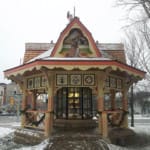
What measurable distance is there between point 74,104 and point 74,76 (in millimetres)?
3673

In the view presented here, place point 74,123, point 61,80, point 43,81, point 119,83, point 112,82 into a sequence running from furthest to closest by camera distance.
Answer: point 74,123 → point 119,83 → point 112,82 → point 43,81 → point 61,80

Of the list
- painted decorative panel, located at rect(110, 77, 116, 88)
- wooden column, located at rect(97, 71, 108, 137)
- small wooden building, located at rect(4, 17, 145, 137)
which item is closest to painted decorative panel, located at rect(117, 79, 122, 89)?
small wooden building, located at rect(4, 17, 145, 137)

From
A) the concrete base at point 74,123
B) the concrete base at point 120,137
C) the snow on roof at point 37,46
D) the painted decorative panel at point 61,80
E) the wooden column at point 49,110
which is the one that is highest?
the snow on roof at point 37,46

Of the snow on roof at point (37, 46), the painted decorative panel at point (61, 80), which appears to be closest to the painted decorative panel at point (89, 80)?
the painted decorative panel at point (61, 80)

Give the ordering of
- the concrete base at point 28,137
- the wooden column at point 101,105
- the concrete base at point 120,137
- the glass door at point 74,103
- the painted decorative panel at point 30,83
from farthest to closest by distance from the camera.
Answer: the glass door at point 74,103 → the painted decorative panel at point 30,83 → the concrete base at point 120,137 → the wooden column at point 101,105 → the concrete base at point 28,137

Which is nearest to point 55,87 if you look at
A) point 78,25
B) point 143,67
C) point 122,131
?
point 78,25

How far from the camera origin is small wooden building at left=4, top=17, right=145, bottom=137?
12391 millimetres

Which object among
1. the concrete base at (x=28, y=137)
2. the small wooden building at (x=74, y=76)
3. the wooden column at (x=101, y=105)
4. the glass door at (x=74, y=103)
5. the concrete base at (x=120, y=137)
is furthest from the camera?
the glass door at (x=74, y=103)

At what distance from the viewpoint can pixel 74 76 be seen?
13305mm

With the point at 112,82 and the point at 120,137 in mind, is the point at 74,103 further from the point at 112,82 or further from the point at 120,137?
the point at 120,137

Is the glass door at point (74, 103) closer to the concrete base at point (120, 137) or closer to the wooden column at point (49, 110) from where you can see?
the concrete base at point (120, 137)

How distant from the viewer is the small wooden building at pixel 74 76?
1239 centimetres

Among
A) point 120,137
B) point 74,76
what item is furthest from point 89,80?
point 120,137

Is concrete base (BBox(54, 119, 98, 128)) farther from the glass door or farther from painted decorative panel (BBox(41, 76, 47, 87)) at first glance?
painted decorative panel (BBox(41, 76, 47, 87))
